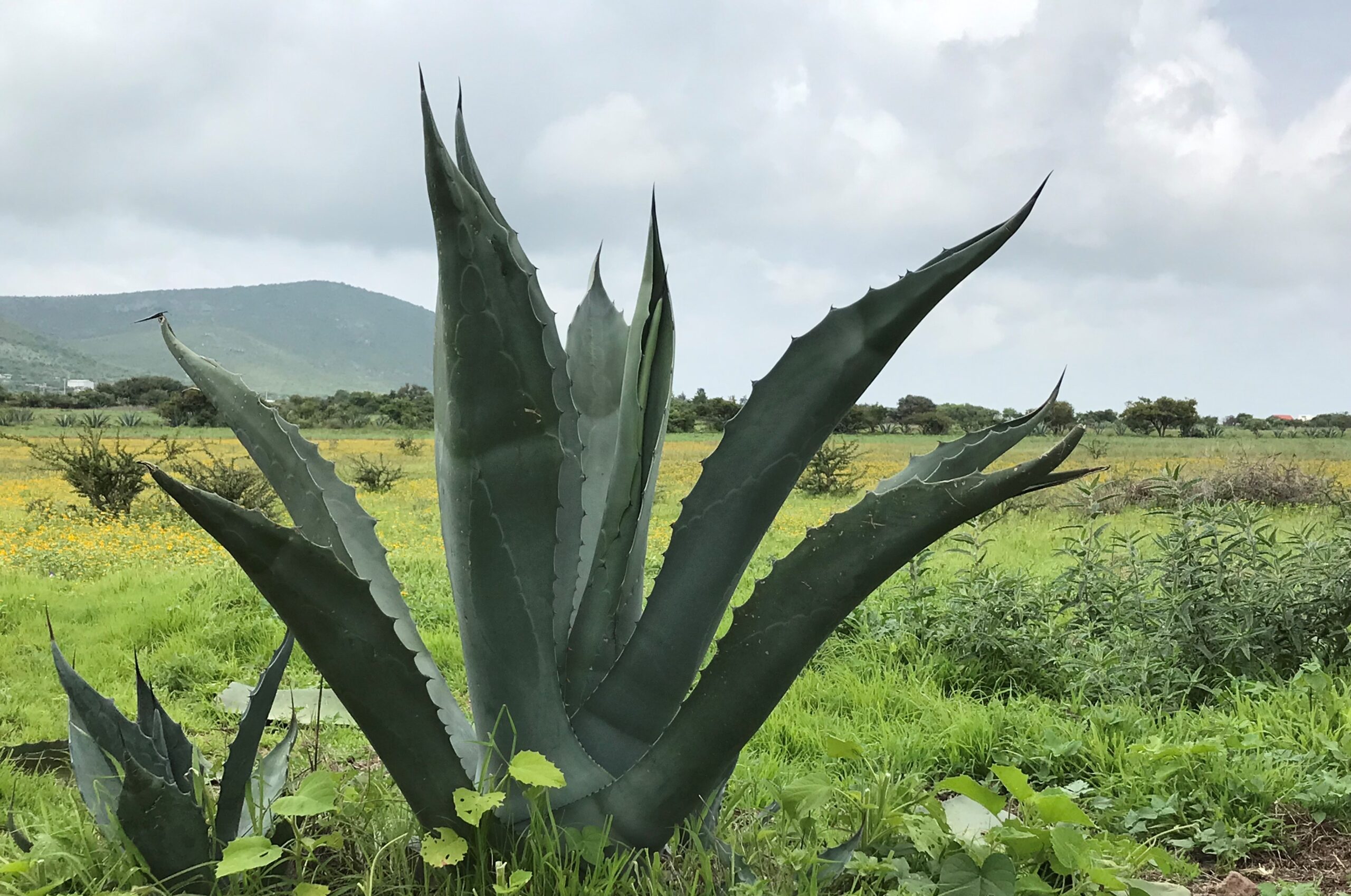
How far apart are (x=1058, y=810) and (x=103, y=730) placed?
1.79m

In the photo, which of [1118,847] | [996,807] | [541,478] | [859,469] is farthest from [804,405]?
[859,469]

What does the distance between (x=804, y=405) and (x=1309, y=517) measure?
10.4m

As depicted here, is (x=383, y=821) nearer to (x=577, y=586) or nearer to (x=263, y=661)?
(x=577, y=586)

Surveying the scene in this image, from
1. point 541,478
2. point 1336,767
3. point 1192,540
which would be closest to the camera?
point 541,478

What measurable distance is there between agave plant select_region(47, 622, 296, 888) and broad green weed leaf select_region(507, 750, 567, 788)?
1.48 ft

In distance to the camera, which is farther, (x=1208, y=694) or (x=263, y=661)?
(x=263, y=661)

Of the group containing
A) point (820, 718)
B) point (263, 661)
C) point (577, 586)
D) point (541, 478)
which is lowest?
point (263, 661)

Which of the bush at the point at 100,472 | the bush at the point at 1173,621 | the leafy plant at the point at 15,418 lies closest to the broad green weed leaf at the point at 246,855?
the bush at the point at 1173,621

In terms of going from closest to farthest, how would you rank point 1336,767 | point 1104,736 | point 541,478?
point 541,478 → point 1336,767 → point 1104,736

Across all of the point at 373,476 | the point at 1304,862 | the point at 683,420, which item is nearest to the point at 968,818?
the point at 1304,862

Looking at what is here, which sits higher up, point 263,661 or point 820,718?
point 820,718

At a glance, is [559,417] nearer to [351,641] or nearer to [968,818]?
[351,641]

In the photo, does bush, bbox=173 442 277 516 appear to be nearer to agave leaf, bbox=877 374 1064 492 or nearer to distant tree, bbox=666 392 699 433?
agave leaf, bbox=877 374 1064 492

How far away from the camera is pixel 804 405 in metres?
1.48
